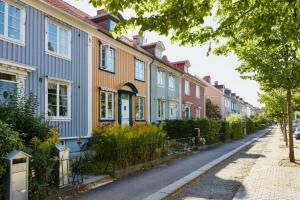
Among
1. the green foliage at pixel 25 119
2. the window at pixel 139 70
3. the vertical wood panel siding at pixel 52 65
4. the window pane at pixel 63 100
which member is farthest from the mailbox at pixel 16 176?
the window at pixel 139 70

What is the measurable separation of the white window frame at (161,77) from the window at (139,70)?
2.91 m

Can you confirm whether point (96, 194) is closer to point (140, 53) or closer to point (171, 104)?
point (140, 53)

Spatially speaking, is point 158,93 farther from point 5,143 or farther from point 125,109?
point 5,143

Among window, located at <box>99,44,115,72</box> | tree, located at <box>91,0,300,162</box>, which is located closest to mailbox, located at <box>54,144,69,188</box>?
tree, located at <box>91,0,300,162</box>

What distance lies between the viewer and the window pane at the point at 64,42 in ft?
47.2

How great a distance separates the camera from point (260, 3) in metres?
6.90

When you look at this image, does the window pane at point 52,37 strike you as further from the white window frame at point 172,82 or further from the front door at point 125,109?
the white window frame at point 172,82

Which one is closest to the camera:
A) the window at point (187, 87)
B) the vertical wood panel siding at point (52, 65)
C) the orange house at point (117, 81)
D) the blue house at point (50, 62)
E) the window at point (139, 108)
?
the blue house at point (50, 62)

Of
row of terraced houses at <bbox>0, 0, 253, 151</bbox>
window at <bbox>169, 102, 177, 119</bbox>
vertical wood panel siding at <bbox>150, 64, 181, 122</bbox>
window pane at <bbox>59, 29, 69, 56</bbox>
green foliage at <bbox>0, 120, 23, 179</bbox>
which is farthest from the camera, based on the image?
window at <bbox>169, 102, 177, 119</bbox>

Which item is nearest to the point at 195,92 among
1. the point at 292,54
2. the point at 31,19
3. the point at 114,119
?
the point at 114,119

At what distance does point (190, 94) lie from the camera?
34094 millimetres

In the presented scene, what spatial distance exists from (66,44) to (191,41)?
26.5 ft

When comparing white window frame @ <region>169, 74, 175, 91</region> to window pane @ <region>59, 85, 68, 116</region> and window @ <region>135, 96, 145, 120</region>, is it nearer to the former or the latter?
window @ <region>135, 96, 145, 120</region>

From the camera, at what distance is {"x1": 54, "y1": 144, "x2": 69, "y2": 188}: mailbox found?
797cm
